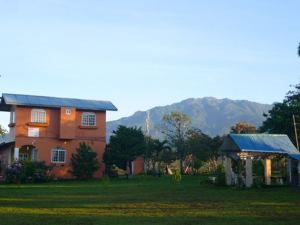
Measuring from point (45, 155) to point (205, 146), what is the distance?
21.4 metres

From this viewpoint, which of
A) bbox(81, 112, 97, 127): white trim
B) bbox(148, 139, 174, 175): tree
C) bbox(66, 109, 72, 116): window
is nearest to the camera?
bbox(66, 109, 72, 116): window

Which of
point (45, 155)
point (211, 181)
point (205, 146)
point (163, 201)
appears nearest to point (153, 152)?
point (205, 146)

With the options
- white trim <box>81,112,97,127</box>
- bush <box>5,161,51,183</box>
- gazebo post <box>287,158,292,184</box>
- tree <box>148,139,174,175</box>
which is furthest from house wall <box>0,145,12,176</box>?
gazebo post <box>287,158,292,184</box>

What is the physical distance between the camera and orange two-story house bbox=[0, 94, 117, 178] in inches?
1761

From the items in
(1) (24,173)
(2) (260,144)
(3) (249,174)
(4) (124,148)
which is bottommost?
(3) (249,174)

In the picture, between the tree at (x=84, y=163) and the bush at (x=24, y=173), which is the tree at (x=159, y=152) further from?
the bush at (x=24, y=173)

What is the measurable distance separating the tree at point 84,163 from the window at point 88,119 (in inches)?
112

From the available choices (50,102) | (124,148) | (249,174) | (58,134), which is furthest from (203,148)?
(249,174)

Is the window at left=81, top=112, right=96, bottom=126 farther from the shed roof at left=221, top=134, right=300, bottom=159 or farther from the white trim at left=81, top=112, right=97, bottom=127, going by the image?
the shed roof at left=221, top=134, right=300, bottom=159

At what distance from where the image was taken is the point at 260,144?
104 ft

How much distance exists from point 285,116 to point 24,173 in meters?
21.4

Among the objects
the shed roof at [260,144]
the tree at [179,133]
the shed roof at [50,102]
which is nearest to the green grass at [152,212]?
the shed roof at [260,144]

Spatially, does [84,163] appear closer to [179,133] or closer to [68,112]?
[68,112]

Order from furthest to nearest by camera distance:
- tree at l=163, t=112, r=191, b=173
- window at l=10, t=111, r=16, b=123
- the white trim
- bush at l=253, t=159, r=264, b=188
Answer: tree at l=163, t=112, r=191, b=173, the white trim, window at l=10, t=111, r=16, b=123, bush at l=253, t=159, r=264, b=188
